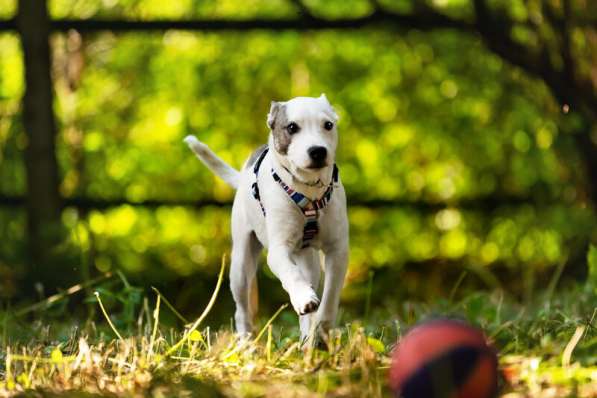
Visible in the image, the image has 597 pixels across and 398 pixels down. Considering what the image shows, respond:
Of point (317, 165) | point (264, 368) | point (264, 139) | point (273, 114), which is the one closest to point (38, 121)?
point (264, 139)

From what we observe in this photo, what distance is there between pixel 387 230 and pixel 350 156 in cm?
49

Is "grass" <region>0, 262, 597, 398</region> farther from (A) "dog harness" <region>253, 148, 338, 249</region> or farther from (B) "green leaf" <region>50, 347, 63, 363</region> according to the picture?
(A) "dog harness" <region>253, 148, 338, 249</region>

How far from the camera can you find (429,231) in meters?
7.41

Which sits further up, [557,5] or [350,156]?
[557,5]

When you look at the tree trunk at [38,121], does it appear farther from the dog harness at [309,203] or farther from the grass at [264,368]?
the dog harness at [309,203]

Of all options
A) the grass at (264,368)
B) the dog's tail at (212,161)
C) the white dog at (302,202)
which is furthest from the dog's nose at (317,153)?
the dog's tail at (212,161)

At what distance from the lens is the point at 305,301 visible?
3812 mm

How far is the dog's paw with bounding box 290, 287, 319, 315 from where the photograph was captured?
12.5ft

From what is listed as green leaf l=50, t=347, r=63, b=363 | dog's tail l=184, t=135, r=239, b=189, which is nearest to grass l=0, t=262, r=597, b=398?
green leaf l=50, t=347, r=63, b=363

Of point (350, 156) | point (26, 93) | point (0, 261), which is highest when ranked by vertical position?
point (26, 93)

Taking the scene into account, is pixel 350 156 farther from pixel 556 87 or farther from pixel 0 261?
pixel 0 261

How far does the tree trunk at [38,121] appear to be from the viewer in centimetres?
693

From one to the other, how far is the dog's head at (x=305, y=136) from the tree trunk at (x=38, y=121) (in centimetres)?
302

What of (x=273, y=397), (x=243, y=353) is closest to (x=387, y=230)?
(x=243, y=353)
